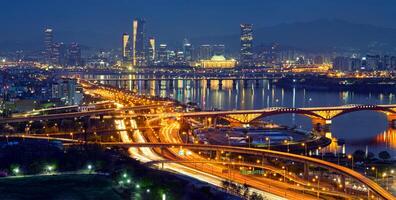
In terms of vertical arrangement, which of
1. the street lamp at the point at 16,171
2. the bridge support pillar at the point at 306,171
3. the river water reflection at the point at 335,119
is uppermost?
the street lamp at the point at 16,171

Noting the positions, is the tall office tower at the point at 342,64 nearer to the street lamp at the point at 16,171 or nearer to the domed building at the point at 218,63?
the domed building at the point at 218,63

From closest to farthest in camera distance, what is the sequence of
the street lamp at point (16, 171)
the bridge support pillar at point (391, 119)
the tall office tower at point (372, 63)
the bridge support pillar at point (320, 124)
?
the street lamp at point (16, 171)
the bridge support pillar at point (320, 124)
the bridge support pillar at point (391, 119)
the tall office tower at point (372, 63)

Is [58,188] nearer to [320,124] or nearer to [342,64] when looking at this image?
[320,124]

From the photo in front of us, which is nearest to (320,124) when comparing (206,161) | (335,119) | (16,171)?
(335,119)

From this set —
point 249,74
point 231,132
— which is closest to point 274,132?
point 231,132

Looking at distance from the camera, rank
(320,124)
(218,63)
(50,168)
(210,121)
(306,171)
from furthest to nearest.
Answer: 1. (218,63)
2. (320,124)
3. (210,121)
4. (306,171)
5. (50,168)

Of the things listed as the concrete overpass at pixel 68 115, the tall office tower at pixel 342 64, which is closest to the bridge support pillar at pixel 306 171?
the concrete overpass at pixel 68 115
